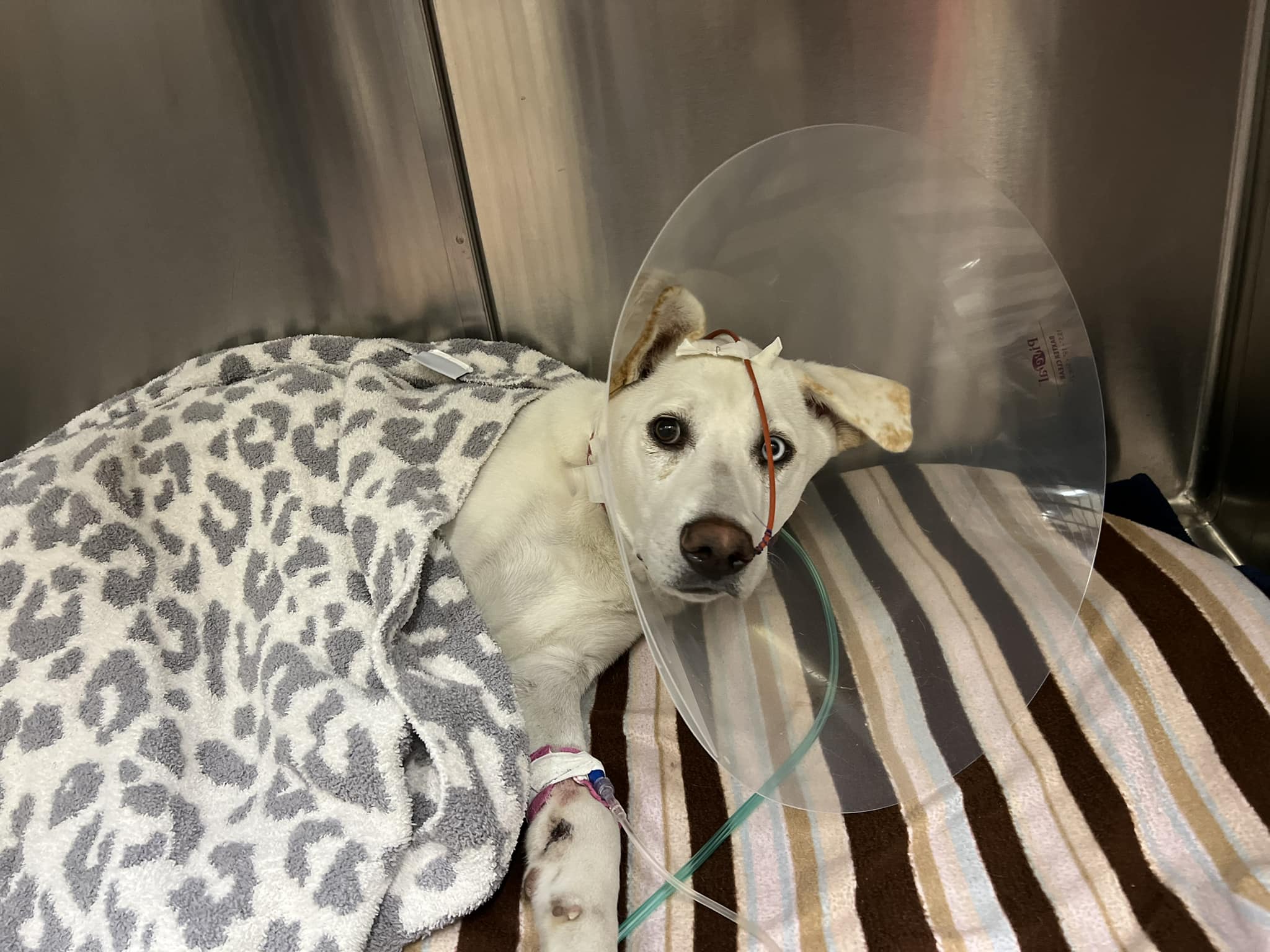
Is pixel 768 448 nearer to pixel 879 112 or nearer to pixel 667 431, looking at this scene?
pixel 667 431

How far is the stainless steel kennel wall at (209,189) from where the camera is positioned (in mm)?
1543

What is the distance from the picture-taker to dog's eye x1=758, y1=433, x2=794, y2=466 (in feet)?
3.98

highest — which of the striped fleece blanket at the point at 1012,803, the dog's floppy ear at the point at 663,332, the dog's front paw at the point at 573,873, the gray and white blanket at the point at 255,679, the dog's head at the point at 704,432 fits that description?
the dog's floppy ear at the point at 663,332

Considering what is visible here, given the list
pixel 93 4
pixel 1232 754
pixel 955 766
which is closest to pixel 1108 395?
pixel 1232 754

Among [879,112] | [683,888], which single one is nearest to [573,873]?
[683,888]

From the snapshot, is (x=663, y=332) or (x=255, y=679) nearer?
(x=663, y=332)

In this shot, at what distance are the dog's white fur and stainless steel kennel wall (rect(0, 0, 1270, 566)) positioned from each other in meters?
0.46

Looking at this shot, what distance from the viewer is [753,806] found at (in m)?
1.23

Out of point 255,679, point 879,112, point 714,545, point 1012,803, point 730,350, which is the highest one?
point 879,112

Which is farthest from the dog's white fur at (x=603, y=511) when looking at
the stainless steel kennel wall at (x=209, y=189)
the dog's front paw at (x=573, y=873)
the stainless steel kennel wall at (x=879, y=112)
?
the stainless steel kennel wall at (x=209, y=189)

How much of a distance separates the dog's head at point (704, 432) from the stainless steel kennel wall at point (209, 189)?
0.75m

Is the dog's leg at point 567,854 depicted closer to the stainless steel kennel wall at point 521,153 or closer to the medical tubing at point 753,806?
the medical tubing at point 753,806

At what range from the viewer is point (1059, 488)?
1.25m

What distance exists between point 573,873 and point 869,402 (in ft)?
2.48
